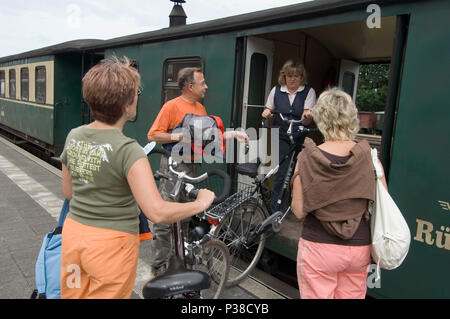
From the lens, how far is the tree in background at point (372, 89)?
2075 cm

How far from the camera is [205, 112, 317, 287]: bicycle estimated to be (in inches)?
143

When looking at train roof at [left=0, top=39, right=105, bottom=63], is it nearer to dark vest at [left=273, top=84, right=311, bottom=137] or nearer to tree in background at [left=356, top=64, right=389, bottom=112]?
dark vest at [left=273, top=84, right=311, bottom=137]

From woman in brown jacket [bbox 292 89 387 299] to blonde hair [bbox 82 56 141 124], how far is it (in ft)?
3.47

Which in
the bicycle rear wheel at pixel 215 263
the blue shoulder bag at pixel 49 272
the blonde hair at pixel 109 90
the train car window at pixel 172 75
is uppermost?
the train car window at pixel 172 75

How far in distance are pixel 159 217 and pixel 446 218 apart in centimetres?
203

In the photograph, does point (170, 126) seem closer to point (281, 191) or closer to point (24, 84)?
point (281, 191)

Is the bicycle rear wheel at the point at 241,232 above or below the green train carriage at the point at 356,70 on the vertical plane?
below

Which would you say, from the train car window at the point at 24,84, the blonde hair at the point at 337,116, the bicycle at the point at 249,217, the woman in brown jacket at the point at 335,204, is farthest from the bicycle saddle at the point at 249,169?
the train car window at the point at 24,84

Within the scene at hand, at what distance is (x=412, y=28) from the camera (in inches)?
107

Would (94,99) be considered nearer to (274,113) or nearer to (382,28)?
(274,113)

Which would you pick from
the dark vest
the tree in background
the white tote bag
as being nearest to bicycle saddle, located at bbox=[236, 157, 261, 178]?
the dark vest

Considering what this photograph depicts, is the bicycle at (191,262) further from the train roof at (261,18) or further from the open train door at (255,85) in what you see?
the train roof at (261,18)

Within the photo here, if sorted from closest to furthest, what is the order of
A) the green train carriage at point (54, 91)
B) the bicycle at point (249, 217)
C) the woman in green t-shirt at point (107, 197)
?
1. the woman in green t-shirt at point (107, 197)
2. the bicycle at point (249, 217)
3. the green train carriage at point (54, 91)
